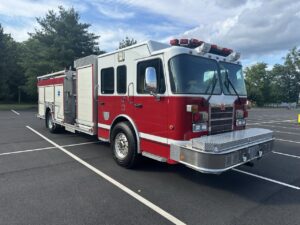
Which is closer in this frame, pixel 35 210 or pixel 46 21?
pixel 35 210

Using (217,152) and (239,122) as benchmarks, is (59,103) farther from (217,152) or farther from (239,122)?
(217,152)

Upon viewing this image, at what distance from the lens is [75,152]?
24.6 feet

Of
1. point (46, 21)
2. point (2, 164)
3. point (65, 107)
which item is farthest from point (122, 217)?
point (46, 21)

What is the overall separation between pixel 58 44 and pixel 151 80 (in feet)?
96.6

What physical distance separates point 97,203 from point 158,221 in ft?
3.65

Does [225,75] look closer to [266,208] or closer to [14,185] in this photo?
[266,208]

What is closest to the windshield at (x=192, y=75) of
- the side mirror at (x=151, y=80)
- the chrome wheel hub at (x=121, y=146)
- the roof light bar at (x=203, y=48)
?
the roof light bar at (x=203, y=48)

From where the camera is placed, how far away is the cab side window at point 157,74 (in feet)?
15.9

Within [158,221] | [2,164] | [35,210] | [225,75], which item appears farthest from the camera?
[2,164]

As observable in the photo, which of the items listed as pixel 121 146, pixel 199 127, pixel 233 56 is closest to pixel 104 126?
pixel 121 146

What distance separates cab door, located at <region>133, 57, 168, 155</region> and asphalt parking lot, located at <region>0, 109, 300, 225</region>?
3.03ft

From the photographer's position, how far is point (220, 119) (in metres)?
5.21

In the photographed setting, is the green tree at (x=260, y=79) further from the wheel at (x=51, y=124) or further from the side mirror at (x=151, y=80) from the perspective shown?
the side mirror at (x=151, y=80)

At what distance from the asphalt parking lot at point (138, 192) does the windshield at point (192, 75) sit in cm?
Result: 189
